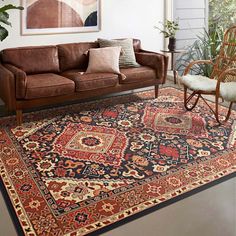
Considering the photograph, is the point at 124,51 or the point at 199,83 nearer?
the point at 199,83

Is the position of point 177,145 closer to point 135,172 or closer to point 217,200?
point 135,172

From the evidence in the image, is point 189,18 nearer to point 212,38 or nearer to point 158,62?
point 212,38

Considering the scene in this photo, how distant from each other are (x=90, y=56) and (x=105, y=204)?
2455mm

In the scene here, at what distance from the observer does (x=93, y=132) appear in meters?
3.44

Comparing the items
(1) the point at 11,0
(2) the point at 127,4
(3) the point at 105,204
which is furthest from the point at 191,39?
(3) the point at 105,204

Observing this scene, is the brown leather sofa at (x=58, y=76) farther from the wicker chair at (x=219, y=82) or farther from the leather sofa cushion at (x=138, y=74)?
the wicker chair at (x=219, y=82)

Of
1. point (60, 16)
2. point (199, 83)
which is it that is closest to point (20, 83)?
point (60, 16)

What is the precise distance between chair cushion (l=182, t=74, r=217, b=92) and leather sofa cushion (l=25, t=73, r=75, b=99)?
135 centimetres

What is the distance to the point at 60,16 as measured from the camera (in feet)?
14.6

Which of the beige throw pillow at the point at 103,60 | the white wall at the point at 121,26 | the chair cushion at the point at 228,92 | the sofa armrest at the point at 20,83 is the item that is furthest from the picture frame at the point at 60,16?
the chair cushion at the point at 228,92

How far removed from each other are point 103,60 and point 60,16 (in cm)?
93

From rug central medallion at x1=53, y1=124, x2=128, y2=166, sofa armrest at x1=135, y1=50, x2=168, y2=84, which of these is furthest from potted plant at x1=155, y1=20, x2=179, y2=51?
rug central medallion at x1=53, y1=124, x2=128, y2=166

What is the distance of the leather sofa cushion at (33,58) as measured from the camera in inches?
156

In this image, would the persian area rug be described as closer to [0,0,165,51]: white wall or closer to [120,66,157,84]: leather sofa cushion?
[120,66,157,84]: leather sofa cushion
